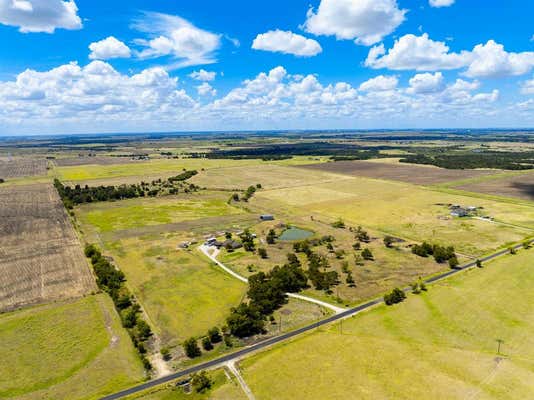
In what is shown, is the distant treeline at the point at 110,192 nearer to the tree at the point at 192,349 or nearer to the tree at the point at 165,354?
the tree at the point at 165,354

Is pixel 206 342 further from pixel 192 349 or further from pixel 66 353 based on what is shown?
pixel 66 353

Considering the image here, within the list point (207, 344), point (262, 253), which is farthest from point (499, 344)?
point (262, 253)

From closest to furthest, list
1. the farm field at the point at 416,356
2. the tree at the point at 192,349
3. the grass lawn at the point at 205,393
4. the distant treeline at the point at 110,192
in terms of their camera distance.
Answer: the grass lawn at the point at 205,393 → the farm field at the point at 416,356 → the tree at the point at 192,349 → the distant treeline at the point at 110,192

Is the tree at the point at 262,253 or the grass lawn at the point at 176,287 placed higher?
the tree at the point at 262,253

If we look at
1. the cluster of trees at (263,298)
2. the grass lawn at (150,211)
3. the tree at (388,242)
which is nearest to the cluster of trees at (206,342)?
the cluster of trees at (263,298)

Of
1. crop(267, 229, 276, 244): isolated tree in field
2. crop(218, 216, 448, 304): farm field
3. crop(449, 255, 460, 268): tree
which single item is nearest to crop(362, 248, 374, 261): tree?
crop(218, 216, 448, 304): farm field
